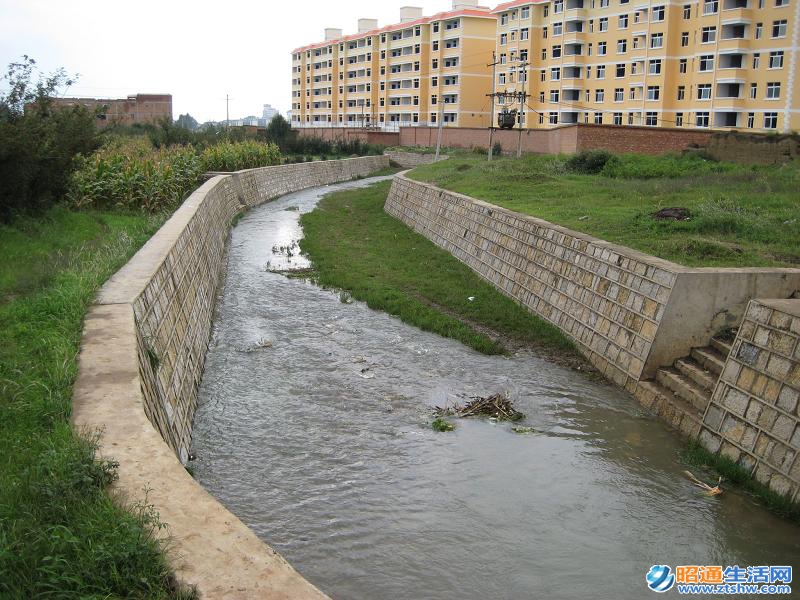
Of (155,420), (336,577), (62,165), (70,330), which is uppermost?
(62,165)

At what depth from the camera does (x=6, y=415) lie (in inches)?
198

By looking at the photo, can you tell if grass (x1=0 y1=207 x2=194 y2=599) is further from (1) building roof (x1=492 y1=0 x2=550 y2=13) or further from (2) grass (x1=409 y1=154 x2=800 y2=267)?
(1) building roof (x1=492 y1=0 x2=550 y2=13)

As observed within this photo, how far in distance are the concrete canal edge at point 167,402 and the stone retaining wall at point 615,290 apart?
531 centimetres

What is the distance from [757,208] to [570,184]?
6192mm

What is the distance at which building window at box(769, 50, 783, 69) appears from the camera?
40.1 metres

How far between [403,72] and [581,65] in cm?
2425

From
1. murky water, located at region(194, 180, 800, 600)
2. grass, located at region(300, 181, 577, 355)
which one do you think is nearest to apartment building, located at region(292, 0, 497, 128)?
grass, located at region(300, 181, 577, 355)

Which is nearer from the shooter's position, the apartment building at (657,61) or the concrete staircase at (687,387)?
the concrete staircase at (687,387)

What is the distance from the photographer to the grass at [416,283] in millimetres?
11625

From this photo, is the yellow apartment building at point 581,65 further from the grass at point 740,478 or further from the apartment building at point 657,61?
the grass at point 740,478

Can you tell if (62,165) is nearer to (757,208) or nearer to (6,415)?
(6,415)

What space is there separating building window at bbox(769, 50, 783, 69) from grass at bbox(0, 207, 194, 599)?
41802mm


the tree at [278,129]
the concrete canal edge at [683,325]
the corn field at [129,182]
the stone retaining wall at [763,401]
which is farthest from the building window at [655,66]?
the stone retaining wall at [763,401]

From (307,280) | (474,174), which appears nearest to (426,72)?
(474,174)
